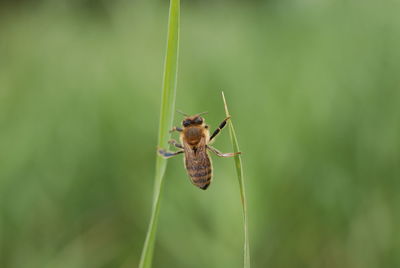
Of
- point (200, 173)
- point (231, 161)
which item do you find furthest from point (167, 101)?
point (231, 161)

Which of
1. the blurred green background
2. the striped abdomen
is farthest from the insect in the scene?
the blurred green background

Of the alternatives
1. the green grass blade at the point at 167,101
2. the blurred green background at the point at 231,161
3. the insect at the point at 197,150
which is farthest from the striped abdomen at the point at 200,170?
the blurred green background at the point at 231,161

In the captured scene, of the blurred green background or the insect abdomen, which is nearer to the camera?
the insect abdomen

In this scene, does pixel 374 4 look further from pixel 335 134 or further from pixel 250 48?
pixel 335 134

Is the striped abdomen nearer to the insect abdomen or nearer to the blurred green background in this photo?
the insect abdomen

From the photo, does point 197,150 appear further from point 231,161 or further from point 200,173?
point 231,161

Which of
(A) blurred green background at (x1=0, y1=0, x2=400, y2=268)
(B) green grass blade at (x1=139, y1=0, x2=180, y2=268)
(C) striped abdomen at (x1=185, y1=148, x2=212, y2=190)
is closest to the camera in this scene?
(B) green grass blade at (x1=139, y1=0, x2=180, y2=268)

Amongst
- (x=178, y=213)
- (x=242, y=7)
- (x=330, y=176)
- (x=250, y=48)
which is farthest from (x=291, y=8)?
(x=178, y=213)
